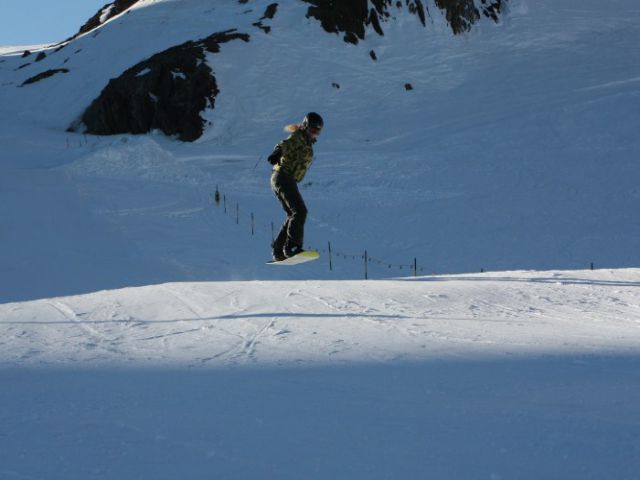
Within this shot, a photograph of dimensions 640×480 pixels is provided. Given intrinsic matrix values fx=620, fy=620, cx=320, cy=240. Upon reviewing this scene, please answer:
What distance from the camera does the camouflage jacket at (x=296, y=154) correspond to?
27.6ft

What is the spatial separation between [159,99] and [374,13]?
18503 mm

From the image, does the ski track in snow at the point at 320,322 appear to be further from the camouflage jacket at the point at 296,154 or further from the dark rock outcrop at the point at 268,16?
the dark rock outcrop at the point at 268,16

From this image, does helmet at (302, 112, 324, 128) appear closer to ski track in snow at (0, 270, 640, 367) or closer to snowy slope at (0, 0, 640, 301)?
ski track in snow at (0, 270, 640, 367)

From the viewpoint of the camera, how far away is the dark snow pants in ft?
28.4

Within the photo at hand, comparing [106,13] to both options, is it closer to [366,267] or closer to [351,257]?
[351,257]

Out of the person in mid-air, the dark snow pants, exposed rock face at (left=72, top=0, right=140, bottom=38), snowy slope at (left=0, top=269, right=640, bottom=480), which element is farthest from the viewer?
exposed rock face at (left=72, top=0, right=140, bottom=38)

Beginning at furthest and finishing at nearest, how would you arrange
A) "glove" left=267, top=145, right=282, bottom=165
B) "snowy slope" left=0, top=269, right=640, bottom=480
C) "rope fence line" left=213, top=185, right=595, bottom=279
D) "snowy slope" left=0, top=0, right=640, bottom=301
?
"snowy slope" left=0, top=0, right=640, bottom=301, "rope fence line" left=213, top=185, right=595, bottom=279, "glove" left=267, top=145, right=282, bottom=165, "snowy slope" left=0, top=269, right=640, bottom=480

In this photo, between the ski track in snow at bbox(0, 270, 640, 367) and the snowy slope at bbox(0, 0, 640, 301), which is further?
the snowy slope at bbox(0, 0, 640, 301)

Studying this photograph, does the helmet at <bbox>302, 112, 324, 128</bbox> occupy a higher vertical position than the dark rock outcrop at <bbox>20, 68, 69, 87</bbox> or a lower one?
lower

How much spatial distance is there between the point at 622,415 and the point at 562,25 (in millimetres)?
49998

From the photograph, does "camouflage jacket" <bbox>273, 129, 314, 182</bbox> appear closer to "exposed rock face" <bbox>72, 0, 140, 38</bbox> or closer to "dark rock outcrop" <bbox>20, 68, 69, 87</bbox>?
"dark rock outcrop" <bbox>20, 68, 69, 87</bbox>

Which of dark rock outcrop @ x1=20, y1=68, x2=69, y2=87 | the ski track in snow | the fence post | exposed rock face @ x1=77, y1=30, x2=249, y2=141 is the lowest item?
the fence post

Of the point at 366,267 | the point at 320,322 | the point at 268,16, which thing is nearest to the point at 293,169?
the point at 320,322

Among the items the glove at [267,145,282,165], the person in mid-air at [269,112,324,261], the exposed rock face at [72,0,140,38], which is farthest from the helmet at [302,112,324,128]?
the exposed rock face at [72,0,140,38]
